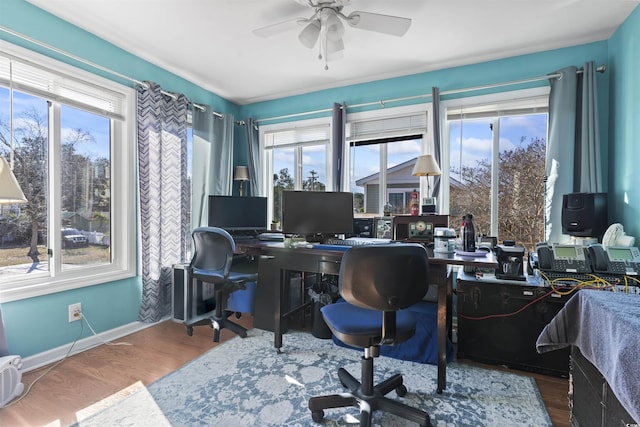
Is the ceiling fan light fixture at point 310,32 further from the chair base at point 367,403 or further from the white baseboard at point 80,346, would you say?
the white baseboard at point 80,346

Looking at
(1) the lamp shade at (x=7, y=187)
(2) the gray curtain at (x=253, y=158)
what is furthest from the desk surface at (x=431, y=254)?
(2) the gray curtain at (x=253, y=158)

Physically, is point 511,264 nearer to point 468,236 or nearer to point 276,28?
point 468,236

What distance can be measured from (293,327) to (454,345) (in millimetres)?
1397

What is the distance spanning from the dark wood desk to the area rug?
7.2 inches

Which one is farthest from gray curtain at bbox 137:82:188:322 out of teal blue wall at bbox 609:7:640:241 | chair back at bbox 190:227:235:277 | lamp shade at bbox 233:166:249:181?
teal blue wall at bbox 609:7:640:241

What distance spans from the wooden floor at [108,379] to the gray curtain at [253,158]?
1.95m

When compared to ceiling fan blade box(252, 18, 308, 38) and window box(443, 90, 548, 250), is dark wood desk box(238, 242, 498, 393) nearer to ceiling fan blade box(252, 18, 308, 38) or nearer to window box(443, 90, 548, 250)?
window box(443, 90, 548, 250)

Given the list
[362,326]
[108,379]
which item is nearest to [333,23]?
[362,326]

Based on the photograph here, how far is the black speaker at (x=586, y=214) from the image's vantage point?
89.5 inches

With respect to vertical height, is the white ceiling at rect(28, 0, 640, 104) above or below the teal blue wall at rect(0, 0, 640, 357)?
above

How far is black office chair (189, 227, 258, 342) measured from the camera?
8.35 ft

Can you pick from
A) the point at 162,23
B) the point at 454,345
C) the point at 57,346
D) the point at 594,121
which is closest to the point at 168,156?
the point at 162,23

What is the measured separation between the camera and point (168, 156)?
3027mm

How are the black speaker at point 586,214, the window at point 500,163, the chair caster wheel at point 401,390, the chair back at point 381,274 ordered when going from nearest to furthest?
the chair back at point 381,274 < the chair caster wheel at point 401,390 < the black speaker at point 586,214 < the window at point 500,163
